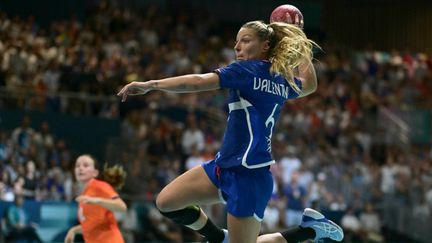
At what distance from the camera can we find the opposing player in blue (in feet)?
23.9

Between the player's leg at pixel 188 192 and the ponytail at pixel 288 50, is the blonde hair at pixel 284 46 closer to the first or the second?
the ponytail at pixel 288 50

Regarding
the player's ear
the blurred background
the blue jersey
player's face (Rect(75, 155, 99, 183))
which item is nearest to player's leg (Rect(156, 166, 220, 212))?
the blue jersey

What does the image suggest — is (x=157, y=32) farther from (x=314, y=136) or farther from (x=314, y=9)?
(x=314, y=9)

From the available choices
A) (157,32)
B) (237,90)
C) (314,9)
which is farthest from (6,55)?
(314,9)

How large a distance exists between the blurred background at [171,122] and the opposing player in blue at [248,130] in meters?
7.67

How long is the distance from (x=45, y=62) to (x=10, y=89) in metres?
0.97

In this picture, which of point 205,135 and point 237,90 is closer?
point 237,90

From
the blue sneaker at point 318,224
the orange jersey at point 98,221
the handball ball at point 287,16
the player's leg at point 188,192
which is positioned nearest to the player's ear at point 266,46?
the handball ball at point 287,16

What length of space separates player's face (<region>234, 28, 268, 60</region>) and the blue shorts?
880 mm

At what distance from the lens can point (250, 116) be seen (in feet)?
24.2

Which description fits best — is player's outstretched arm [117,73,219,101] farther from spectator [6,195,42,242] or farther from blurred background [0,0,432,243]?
blurred background [0,0,432,243]

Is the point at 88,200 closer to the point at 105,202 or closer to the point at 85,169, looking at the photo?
the point at 105,202

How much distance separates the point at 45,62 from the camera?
1841 cm

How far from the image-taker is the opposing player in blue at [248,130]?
7.29m
